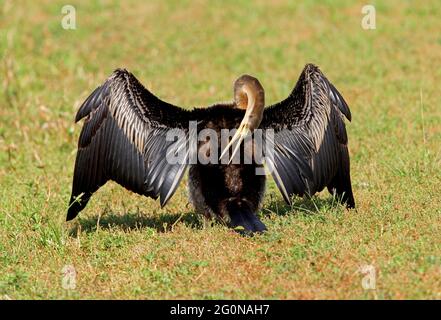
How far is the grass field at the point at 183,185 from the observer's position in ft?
21.0

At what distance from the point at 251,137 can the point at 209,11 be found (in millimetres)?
10214

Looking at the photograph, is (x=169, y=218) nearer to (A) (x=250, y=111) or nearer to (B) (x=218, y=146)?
(B) (x=218, y=146)

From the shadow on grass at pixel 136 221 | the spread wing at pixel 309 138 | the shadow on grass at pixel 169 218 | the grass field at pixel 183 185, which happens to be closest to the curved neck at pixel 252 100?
the spread wing at pixel 309 138

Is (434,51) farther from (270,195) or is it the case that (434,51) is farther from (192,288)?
(192,288)

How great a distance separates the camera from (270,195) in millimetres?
8789

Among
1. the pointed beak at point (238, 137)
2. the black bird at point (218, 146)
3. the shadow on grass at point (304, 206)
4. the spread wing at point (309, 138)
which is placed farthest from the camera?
the shadow on grass at point (304, 206)

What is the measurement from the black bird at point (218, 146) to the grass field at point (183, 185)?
295 millimetres

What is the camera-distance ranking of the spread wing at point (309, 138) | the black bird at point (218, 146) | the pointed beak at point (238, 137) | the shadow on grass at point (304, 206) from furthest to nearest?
the shadow on grass at point (304, 206) → the spread wing at point (309, 138) → the black bird at point (218, 146) → the pointed beak at point (238, 137)

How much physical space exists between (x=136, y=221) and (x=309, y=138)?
187cm

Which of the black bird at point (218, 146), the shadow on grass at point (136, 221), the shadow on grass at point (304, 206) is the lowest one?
the shadow on grass at point (136, 221)

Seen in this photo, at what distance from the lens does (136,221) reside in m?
8.18

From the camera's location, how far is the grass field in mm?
6387

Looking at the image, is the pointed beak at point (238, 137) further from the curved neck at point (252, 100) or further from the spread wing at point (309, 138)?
the spread wing at point (309, 138)
